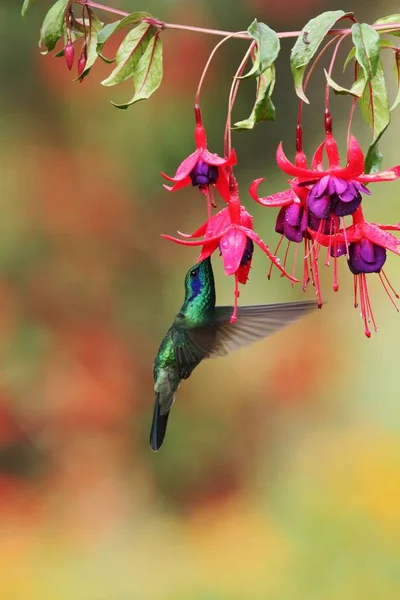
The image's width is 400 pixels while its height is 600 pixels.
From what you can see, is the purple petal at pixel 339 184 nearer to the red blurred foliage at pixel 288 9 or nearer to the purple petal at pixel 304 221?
the purple petal at pixel 304 221

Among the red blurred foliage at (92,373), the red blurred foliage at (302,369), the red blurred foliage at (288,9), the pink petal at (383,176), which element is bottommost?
the red blurred foliage at (92,373)

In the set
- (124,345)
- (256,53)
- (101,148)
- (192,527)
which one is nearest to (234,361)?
(124,345)

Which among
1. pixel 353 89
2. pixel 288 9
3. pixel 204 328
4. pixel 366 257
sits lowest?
pixel 204 328

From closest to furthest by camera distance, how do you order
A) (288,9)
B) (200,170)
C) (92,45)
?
(200,170) → (92,45) → (288,9)

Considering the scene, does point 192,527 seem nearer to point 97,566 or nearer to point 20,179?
point 97,566

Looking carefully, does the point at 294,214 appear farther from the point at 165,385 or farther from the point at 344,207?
the point at 165,385

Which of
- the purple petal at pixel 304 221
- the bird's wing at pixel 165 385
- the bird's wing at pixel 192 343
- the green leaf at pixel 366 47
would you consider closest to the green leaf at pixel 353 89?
the green leaf at pixel 366 47

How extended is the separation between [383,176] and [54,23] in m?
0.39

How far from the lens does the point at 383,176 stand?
2.08 feet

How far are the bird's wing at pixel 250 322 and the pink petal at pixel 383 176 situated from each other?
336 mm

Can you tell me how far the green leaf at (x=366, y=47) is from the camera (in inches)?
24.7

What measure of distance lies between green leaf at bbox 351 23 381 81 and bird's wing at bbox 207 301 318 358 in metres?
0.39

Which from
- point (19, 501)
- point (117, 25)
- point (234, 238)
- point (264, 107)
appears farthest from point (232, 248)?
point (19, 501)

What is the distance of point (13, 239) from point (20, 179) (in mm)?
170
